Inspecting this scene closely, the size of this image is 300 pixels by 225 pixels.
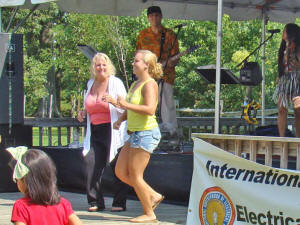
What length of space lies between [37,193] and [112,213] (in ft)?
11.0

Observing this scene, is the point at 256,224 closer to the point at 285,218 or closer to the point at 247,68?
the point at 285,218

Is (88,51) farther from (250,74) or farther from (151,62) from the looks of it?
(151,62)

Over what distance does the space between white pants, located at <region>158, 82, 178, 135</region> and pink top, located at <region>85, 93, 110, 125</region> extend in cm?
217

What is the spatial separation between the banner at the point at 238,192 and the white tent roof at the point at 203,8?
407 centimetres

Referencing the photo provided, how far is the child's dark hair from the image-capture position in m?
2.77

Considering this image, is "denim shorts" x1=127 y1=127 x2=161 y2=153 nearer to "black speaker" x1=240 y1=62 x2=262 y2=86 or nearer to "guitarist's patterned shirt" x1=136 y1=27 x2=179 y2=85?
"guitarist's patterned shirt" x1=136 y1=27 x2=179 y2=85

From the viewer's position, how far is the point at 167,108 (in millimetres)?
8172

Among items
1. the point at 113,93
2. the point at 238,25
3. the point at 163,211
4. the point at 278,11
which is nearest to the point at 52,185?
the point at 113,93

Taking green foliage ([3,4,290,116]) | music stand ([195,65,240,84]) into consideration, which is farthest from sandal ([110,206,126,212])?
green foliage ([3,4,290,116])

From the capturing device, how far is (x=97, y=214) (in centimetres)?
603

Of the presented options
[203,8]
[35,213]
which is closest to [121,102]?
A: [35,213]

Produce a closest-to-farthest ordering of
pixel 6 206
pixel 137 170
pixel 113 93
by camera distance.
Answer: pixel 137 170 < pixel 113 93 < pixel 6 206

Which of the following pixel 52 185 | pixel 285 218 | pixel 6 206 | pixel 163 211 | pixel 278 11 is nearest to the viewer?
pixel 52 185

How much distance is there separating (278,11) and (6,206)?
4.95 metres
